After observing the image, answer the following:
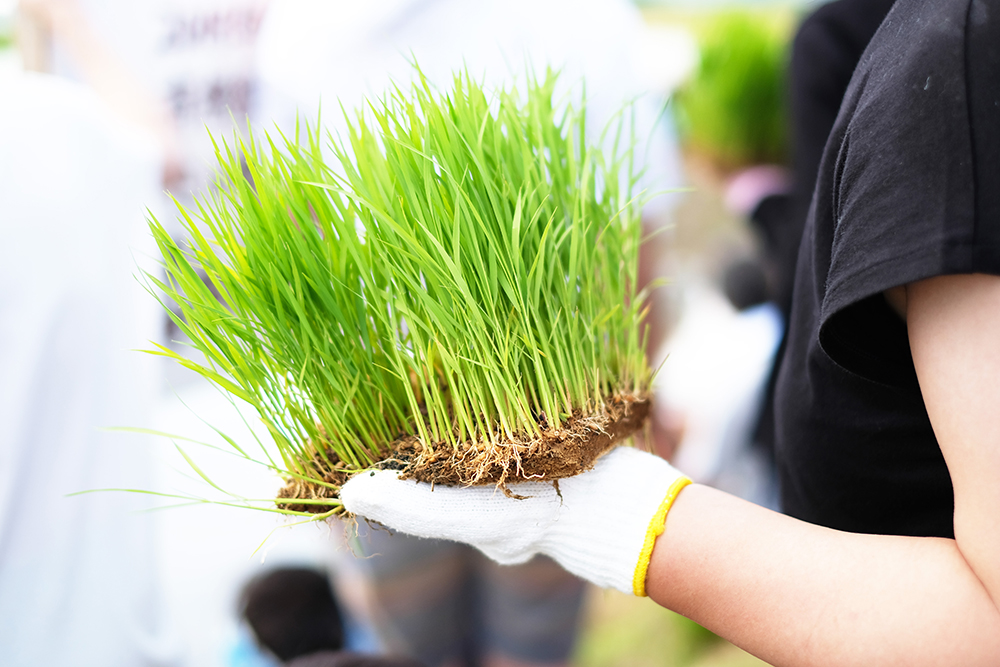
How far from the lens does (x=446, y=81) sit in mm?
863

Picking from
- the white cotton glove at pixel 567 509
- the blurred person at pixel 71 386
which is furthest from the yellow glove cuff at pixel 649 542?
the blurred person at pixel 71 386

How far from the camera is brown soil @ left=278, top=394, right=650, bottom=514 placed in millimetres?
468

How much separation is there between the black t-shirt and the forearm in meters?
0.08

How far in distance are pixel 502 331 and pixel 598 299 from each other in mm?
118

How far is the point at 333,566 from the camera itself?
50.9 inches

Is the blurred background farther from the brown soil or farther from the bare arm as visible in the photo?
the bare arm

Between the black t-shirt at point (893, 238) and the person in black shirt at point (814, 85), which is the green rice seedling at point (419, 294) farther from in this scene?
the person in black shirt at point (814, 85)

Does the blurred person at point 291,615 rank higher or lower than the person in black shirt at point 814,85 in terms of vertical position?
lower

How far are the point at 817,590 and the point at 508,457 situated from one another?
0.22 metres

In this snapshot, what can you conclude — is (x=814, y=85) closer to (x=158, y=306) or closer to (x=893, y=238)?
(x=893, y=238)

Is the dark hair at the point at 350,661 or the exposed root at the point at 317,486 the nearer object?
the exposed root at the point at 317,486

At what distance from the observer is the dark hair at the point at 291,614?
96cm

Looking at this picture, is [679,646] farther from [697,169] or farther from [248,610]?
[697,169]

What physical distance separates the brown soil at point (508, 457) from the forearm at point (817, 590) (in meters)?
0.08
